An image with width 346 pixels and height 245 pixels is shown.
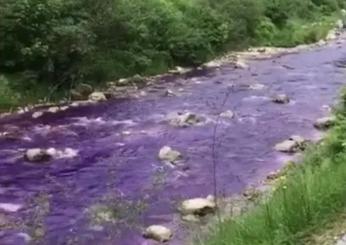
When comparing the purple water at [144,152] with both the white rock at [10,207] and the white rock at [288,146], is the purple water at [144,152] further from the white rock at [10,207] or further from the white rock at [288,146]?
the white rock at [288,146]

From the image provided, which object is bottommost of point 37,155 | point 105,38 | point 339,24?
point 339,24

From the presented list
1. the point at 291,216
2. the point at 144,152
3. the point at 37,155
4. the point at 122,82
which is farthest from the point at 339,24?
the point at 291,216

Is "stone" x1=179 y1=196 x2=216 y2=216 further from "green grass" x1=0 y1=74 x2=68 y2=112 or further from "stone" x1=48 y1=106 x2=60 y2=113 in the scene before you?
"green grass" x1=0 y1=74 x2=68 y2=112

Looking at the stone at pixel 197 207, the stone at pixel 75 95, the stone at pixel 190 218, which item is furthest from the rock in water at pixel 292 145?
the stone at pixel 75 95

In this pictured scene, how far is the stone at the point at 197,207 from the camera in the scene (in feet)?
33.7

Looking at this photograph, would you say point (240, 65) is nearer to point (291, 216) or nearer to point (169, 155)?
point (169, 155)

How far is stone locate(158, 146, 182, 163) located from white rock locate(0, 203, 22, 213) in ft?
12.2

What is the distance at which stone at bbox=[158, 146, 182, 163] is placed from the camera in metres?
13.6

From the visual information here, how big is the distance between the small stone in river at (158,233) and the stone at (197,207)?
0.81 meters

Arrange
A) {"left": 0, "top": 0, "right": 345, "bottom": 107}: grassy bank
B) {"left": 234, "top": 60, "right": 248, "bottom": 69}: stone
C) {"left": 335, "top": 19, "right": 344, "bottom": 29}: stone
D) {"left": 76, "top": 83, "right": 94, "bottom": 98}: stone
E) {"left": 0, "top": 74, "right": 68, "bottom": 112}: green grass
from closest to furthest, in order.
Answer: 1. {"left": 0, "top": 74, "right": 68, "bottom": 112}: green grass
2. {"left": 0, "top": 0, "right": 345, "bottom": 107}: grassy bank
3. {"left": 76, "top": 83, "right": 94, "bottom": 98}: stone
4. {"left": 234, "top": 60, "right": 248, "bottom": 69}: stone
5. {"left": 335, "top": 19, "right": 344, "bottom": 29}: stone

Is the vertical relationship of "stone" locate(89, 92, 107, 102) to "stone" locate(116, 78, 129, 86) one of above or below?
above

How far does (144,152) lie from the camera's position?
14289 mm

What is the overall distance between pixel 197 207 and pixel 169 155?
136 inches

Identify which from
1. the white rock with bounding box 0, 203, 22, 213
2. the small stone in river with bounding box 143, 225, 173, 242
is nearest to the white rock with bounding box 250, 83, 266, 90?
the white rock with bounding box 0, 203, 22, 213
